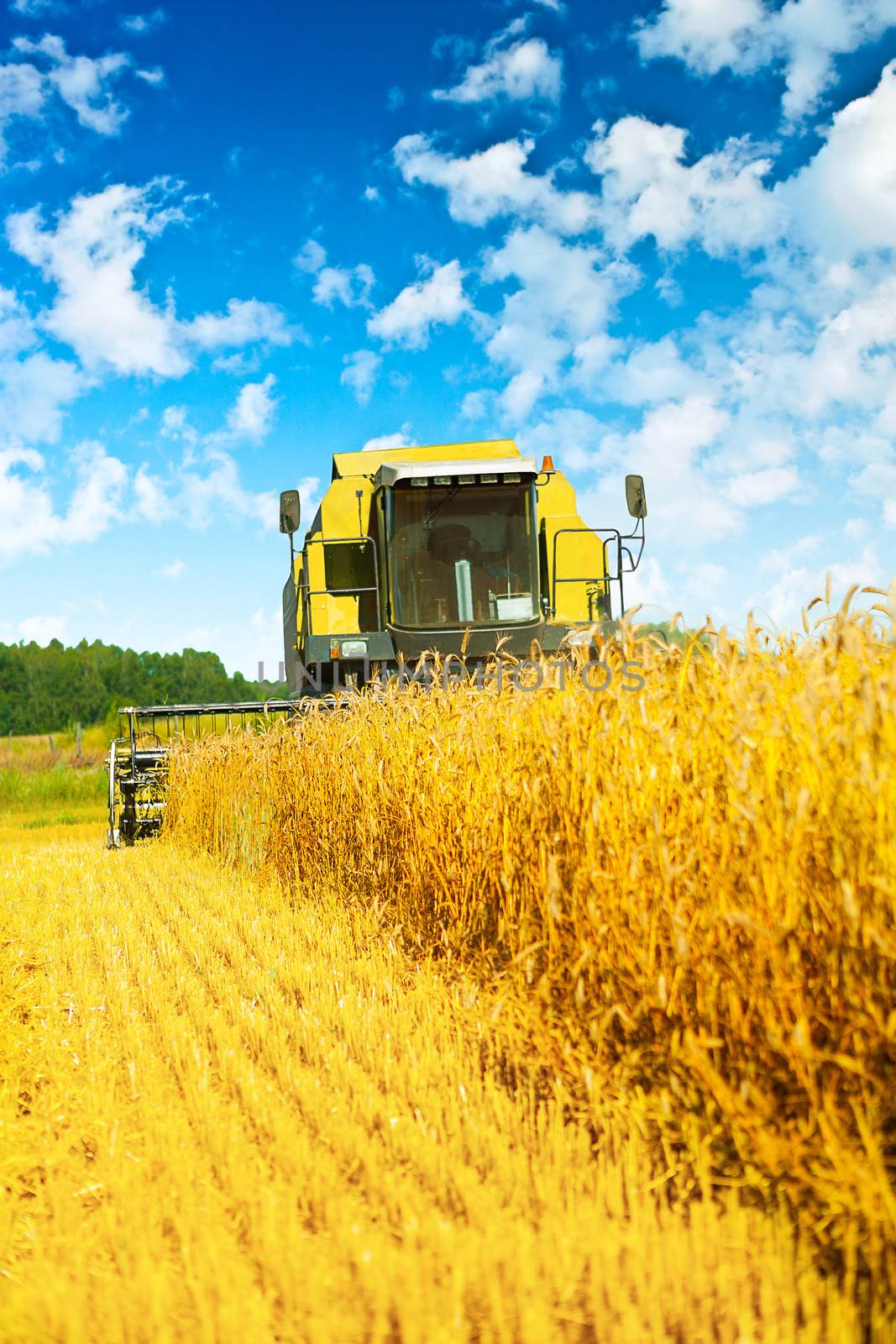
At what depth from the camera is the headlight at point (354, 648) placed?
356 inches

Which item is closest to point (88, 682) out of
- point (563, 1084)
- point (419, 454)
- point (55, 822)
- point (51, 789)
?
point (51, 789)

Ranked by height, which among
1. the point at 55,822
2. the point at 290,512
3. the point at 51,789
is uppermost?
the point at 290,512

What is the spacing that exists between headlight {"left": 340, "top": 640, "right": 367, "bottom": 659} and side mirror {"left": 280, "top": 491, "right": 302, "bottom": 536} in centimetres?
106

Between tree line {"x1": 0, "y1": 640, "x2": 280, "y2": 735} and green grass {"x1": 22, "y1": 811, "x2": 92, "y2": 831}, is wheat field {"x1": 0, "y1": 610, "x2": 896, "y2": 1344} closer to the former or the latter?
green grass {"x1": 22, "y1": 811, "x2": 92, "y2": 831}

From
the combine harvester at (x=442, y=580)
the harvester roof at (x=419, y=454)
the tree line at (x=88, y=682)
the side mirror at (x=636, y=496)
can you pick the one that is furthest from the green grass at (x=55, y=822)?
the tree line at (x=88, y=682)

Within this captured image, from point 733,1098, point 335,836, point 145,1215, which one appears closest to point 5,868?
point 335,836

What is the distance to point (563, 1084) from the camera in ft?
9.32

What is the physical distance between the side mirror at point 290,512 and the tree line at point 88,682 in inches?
2754

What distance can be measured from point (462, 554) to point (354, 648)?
1.27 metres

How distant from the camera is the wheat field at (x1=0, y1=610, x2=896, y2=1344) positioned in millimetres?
1898

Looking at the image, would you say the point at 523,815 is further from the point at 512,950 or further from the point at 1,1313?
the point at 1,1313

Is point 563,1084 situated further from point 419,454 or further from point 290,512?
point 419,454

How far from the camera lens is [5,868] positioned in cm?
884

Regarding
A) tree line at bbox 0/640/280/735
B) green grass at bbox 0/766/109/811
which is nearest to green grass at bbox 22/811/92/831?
green grass at bbox 0/766/109/811
